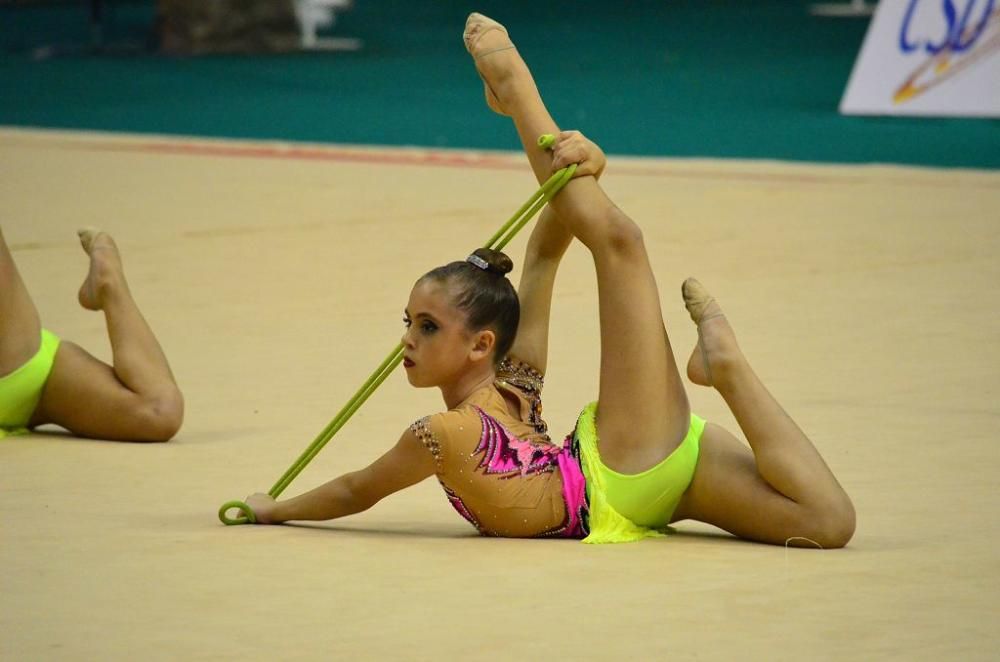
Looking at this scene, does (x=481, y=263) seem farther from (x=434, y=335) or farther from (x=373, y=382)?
(x=373, y=382)

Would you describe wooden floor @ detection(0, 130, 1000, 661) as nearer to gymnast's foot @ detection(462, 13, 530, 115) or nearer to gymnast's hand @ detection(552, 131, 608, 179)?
gymnast's hand @ detection(552, 131, 608, 179)

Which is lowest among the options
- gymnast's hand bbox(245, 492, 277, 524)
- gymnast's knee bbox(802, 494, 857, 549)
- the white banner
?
the white banner

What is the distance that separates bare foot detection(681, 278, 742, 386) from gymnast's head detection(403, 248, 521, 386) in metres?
0.34

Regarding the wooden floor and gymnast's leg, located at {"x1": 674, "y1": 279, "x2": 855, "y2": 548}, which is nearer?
the wooden floor

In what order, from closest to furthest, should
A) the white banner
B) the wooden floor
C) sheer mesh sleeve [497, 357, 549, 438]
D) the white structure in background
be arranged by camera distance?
the wooden floor, sheer mesh sleeve [497, 357, 549, 438], the white banner, the white structure in background

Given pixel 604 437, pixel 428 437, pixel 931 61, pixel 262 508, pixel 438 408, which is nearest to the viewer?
pixel 428 437

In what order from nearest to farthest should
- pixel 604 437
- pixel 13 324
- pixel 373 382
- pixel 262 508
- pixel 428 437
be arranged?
pixel 428 437
pixel 604 437
pixel 262 508
pixel 373 382
pixel 13 324

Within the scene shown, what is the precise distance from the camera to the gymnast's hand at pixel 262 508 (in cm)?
A: 346

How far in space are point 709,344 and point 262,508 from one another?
0.91 meters

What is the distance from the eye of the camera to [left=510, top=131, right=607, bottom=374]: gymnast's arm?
3359 mm

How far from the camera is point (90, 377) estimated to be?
4.21 meters

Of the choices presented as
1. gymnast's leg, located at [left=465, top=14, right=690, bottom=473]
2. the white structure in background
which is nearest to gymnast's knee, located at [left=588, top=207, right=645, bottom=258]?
gymnast's leg, located at [left=465, top=14, right=690, bottom=473]

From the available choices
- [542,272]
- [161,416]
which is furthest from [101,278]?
[542,272]

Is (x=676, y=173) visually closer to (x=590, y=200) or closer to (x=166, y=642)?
(x=590, y=200)
